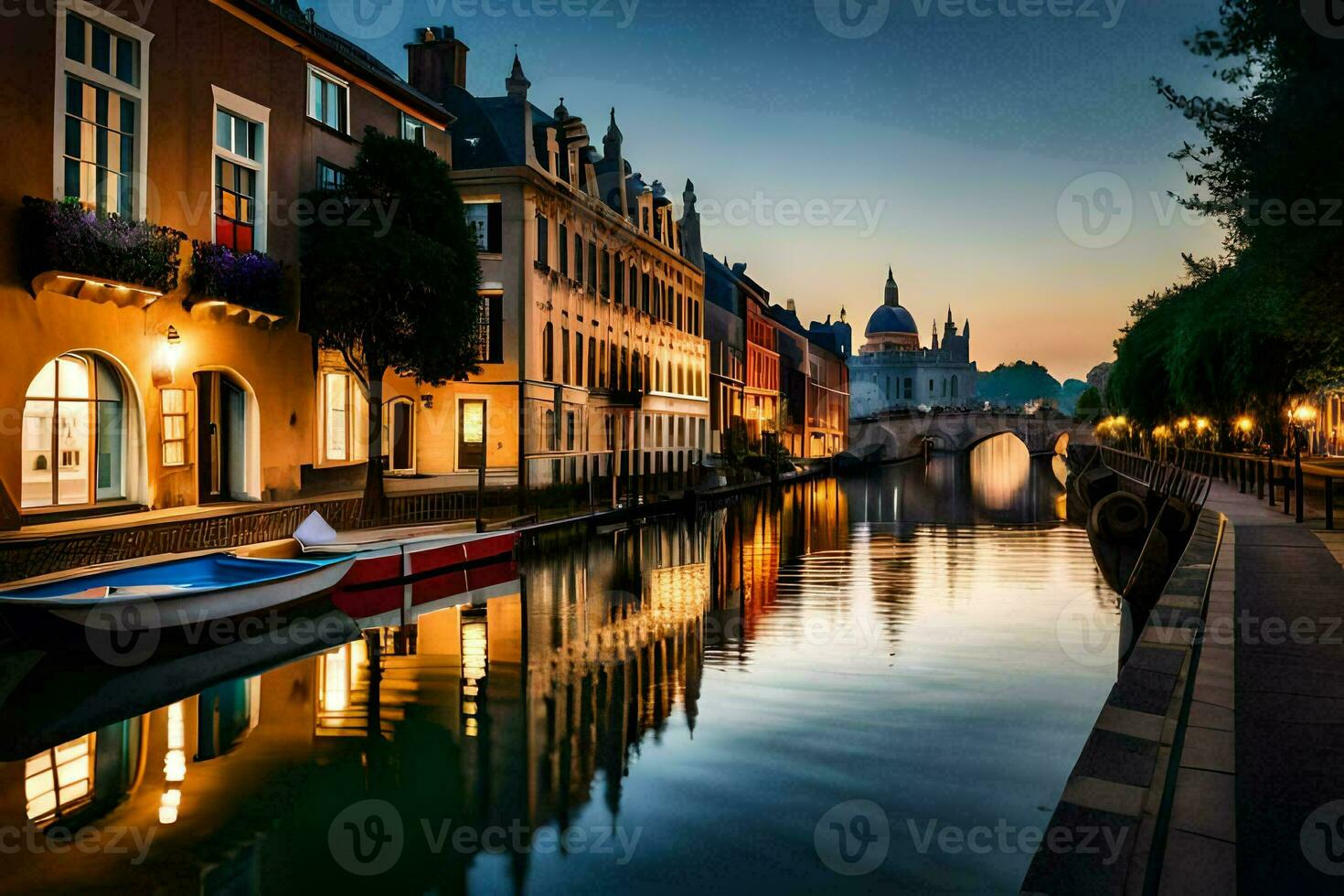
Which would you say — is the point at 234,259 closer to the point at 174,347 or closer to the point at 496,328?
the point at 174,347

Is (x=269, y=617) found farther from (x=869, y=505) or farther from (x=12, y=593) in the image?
(x=869, y=505)

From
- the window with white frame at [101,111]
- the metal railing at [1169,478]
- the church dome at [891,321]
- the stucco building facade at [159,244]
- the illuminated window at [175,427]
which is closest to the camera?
the stucco building facade at [159,244]

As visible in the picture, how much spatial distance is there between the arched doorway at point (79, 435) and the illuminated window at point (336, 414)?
21.3ft

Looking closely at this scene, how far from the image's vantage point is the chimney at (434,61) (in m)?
35.8

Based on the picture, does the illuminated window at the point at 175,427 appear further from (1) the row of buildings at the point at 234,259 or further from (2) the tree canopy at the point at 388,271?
(2) the tree canopy at the point at 388,271

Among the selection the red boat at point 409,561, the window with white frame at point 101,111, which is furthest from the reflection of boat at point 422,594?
the window with white frame at point 101,111

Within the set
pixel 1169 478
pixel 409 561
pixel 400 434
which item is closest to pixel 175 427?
pixel 409 561

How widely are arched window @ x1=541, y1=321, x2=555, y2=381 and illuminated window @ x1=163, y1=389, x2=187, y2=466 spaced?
15.2m

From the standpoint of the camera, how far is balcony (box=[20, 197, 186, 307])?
16703 millimetres

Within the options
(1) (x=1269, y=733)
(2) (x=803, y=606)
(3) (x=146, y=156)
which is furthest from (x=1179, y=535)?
(3) (x=146, y=156)

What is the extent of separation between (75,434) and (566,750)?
41.3 ft

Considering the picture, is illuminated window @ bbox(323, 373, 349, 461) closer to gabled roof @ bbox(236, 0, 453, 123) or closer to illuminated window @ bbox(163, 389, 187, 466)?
illuminated window @ bbox(163, 389, 187, 466)

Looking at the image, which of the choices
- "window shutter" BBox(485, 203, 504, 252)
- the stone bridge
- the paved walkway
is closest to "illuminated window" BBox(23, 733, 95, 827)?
the paved walkway

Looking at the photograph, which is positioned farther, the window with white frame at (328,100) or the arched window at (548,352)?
the arched window at (548,352)
